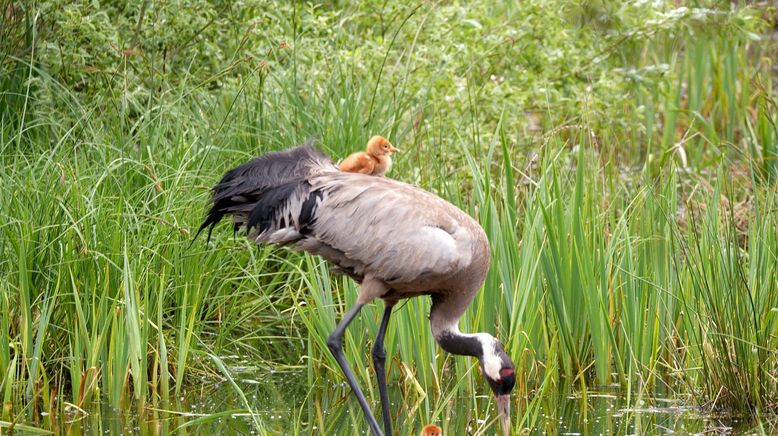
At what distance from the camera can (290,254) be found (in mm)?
6457

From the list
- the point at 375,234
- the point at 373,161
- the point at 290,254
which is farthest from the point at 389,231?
the point at 290,254

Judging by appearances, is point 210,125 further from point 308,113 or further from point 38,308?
point 38,308

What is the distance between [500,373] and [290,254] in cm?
192

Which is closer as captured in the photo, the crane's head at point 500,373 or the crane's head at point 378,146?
the crane's head at point 500,373

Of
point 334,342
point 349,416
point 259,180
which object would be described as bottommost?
point 349,416

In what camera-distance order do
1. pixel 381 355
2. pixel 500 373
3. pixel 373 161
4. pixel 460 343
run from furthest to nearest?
pixel 373 161 < pixel 381 355 < pixel 460 343 < pixel 500 373

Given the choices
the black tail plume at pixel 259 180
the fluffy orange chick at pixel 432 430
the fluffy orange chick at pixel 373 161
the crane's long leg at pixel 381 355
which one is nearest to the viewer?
the fluffy orange chick at pixel 432 430

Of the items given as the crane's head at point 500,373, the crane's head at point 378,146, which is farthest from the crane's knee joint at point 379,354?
the crane's head at point 378,146

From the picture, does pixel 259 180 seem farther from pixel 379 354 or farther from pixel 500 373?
pixel 500 373

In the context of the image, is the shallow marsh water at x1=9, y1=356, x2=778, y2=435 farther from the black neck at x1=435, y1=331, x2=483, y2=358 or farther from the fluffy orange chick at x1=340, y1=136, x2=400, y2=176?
the fluffy orange chick at x1=340, y1=136, x2=400, y2=176

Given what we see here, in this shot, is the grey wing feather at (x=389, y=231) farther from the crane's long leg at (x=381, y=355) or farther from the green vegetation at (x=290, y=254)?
the green vegetation at (x=290, y=254)

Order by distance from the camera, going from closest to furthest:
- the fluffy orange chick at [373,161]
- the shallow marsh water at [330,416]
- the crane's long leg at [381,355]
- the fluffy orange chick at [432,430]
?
the fluffy orange chick at [432,430], the shallow marsh water at [330,416], the crane's long leg at [381,355], the fluffy orange chick at [373,161]

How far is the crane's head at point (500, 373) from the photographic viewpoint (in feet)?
15.9

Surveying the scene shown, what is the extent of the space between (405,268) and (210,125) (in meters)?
2.12
